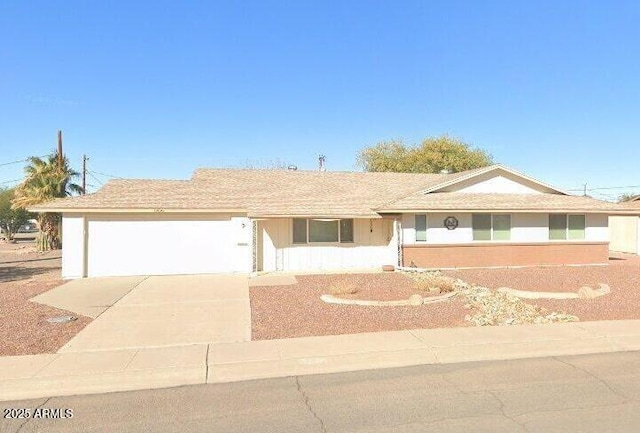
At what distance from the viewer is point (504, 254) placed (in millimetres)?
16312

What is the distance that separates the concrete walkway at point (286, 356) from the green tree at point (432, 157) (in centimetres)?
3528

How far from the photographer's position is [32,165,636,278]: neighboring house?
14.7 m

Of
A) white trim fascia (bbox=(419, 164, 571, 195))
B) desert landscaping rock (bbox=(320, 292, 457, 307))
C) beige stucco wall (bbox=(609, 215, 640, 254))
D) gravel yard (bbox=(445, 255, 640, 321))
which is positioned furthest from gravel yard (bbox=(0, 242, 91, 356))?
beige stucco wall (bbox=(609, 215, 640, 254))

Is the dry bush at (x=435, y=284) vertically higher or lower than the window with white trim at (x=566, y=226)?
lower

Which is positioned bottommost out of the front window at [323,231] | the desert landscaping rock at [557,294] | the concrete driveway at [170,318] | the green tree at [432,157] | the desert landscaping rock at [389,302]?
the concrete driveway at [170,318]

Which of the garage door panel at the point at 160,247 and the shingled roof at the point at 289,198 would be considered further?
the shingled roof at the point at 289,198

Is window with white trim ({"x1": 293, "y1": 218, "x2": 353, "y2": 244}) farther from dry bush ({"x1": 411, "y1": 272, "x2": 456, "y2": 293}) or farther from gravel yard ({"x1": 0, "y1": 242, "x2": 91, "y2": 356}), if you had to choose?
gravel yard ({"x1": 0, "y1": 242, "x2": 91, "y2": 356})

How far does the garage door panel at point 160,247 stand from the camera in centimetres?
1457

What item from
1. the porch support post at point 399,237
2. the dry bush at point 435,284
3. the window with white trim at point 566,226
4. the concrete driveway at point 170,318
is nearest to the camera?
the concrete driveway at point 170,318

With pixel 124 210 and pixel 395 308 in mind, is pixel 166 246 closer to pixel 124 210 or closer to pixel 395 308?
pixel 124 210

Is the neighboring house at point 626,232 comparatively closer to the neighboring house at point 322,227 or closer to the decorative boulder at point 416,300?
the neighboring house at point 322,227

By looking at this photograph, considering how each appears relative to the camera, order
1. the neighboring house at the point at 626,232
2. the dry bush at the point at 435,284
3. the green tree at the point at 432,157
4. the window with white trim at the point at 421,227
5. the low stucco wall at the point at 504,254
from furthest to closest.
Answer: the green tree at the point at 432,157, the neighboring house at the point at 626,232, the window with white trim at the point at 421,227, the low stucco wall at the point at 504,254, the dry bush at the point at 435,284

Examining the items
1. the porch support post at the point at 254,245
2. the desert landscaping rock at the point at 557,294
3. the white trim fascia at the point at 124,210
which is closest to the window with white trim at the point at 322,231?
the porch support post at the point at 254,245

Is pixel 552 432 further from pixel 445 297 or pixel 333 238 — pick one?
pixel 333 238
